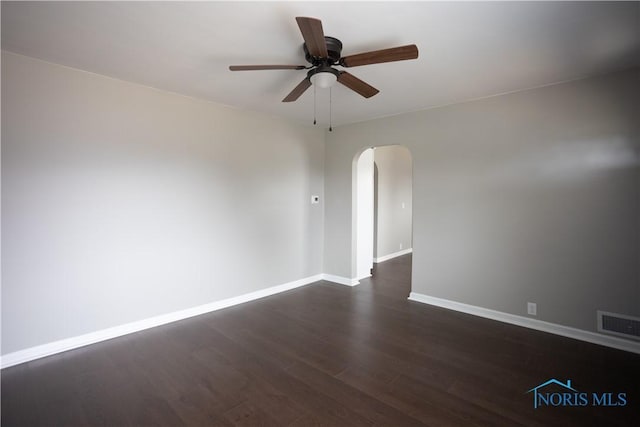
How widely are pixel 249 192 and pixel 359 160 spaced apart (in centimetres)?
202

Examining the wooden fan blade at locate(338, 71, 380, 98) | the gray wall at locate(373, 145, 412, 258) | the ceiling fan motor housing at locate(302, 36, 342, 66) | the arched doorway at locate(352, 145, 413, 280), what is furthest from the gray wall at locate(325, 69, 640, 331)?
the gray wall at locate(373, 145, 412, 258)

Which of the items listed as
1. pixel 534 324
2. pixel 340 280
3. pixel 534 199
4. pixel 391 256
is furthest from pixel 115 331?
pixel 391 256

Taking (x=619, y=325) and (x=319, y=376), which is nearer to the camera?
(x=319, y=376)

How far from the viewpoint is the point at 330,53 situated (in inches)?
89.1

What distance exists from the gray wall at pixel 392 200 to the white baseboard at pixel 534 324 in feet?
9.02

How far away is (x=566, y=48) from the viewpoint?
240 centimetres

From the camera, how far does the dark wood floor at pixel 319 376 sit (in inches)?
77.9

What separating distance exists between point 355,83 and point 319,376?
242 cm

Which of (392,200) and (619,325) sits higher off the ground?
(392,200)

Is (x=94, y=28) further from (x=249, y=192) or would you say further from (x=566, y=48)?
(x=566, y=48)

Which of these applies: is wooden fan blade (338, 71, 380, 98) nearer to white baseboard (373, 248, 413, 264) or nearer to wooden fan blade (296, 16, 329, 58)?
wooden fan blade (296, 16, 329, 58)

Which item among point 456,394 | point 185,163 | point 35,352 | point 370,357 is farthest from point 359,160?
point 35,352

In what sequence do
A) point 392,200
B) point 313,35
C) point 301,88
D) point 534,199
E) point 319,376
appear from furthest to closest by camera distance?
point 392,200 < point 534,199 < point 301,88 < point 319,376 < point 313,35

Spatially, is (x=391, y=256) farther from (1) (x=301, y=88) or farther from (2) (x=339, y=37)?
(2) (x=339, y=37)
